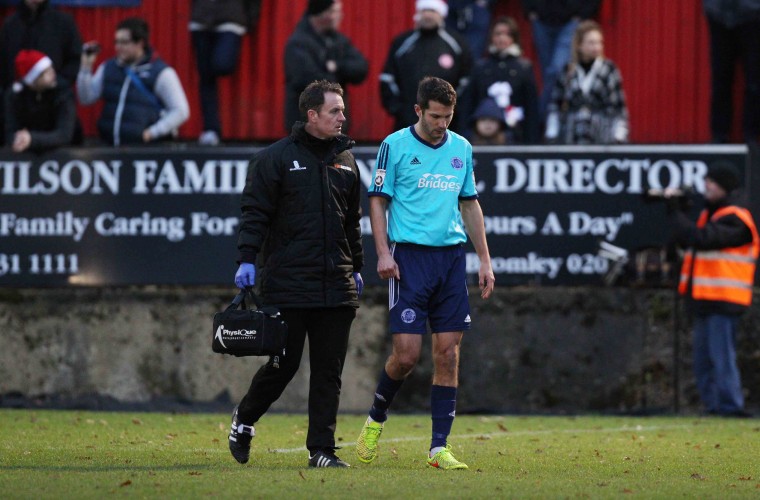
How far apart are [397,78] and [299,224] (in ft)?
20.6

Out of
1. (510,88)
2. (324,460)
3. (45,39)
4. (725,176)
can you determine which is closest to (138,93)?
(45,39)

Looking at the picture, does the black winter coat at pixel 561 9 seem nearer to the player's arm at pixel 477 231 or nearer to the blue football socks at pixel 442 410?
the player's arm at pixel 477 231

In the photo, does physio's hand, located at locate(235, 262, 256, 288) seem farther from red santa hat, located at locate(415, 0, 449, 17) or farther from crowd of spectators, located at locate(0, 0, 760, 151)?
red santa hat, located at locate(415, 0, 449, 17)

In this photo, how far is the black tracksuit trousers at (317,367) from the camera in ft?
28.8

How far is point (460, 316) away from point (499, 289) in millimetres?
5601

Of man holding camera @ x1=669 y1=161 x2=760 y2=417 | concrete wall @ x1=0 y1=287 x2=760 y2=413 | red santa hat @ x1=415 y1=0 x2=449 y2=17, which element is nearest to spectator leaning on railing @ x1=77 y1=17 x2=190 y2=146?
concrete wall @ x1=0 y1=287 x2=760 y2=413

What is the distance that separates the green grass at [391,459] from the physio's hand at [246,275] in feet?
3.42

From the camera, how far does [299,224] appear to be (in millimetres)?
8742

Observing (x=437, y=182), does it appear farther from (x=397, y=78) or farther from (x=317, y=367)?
(x=397, y=78)

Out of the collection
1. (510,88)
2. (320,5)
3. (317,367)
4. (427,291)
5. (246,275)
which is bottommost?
(317,367)

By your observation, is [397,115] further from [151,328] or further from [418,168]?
[418,168]

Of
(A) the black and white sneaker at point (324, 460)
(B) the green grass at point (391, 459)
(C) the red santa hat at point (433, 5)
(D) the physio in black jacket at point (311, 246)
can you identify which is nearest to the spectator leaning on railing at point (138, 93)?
(C) the red santa hat at point (433, 5)

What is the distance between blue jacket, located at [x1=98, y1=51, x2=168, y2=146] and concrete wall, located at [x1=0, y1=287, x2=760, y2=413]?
1.54m

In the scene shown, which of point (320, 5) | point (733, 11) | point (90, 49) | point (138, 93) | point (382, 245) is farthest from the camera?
point (90, 49)
